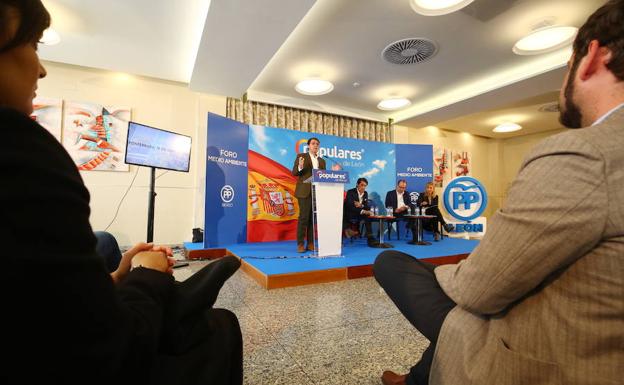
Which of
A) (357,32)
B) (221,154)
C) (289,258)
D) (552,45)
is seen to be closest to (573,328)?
(289,258)

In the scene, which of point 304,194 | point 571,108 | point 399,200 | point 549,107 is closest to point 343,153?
point 399,200

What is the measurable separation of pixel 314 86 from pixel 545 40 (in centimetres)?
319

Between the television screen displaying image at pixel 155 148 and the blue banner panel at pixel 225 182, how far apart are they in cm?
57

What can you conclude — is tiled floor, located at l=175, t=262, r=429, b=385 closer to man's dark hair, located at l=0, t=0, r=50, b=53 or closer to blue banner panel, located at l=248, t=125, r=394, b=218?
man's dark hair, located at l=0, t=0, r=50, b=53

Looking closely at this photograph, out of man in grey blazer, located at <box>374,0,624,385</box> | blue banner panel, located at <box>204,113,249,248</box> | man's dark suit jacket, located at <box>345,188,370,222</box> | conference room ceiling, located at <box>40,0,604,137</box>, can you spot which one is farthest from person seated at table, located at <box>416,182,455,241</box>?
man in grey blazer, located at <box>374,0,624,385</box>

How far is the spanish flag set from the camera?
4.79 metres

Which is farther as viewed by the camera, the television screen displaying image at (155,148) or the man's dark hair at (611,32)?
the television screen displaying image at (155,148)

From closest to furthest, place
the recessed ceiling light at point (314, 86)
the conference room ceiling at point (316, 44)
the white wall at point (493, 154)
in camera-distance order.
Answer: the conference room ceiling at point (316, 44) < the recessed ceiling light at point (314, 86) < the white wall at point (493, 154)

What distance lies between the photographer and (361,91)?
5.42 m

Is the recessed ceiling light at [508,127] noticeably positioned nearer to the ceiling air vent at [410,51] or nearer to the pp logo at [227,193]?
the ceiling air vent at [410,51]

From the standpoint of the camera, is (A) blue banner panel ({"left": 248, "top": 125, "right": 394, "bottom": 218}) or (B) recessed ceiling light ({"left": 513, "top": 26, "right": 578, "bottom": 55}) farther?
(A) blue banner panel ({"left": 248, "top": 125, "right": 394, "bottom": 218})

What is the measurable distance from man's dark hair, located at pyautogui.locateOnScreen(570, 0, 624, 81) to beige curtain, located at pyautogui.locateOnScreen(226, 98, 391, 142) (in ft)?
17.2

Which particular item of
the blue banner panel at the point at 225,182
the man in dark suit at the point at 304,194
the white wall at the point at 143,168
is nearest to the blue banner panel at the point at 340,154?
the blue banner panel at the point at 225,182

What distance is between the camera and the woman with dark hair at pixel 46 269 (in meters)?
0.28
